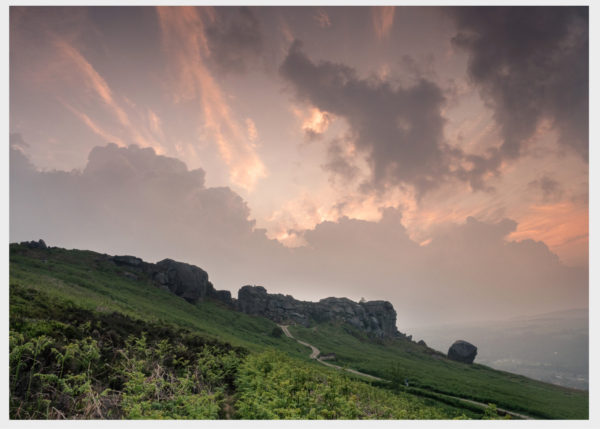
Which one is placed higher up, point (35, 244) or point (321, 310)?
point (35, 244)

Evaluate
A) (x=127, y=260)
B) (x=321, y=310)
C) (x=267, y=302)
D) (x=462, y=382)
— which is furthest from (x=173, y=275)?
(x=462, y=382)

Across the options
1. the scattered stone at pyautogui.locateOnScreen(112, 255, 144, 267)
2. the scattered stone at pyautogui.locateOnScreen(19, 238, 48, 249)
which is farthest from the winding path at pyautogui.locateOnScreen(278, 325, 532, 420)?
the scattered stone at pyautogui.locateOnScreen(19, 238, 48, 249)

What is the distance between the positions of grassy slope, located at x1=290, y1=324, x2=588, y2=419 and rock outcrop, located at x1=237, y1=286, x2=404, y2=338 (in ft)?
36.0

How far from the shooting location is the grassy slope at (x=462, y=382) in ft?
147

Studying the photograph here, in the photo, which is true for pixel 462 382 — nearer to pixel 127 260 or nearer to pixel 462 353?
pixel 462 353

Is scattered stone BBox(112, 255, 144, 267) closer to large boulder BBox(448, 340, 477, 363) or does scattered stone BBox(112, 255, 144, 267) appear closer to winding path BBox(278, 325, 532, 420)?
winding path BBox(278, 325, 532, 420)

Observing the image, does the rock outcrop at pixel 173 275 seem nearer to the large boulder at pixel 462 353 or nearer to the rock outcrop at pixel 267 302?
the rock outcrop at pixel 267 302

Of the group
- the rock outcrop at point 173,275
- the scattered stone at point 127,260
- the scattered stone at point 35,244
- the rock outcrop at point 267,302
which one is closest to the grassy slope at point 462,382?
the rock outcrop at point 267,302

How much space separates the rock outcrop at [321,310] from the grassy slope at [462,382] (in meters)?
11.0

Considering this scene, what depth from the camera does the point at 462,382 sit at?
58.3 metres

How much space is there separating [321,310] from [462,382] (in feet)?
280
